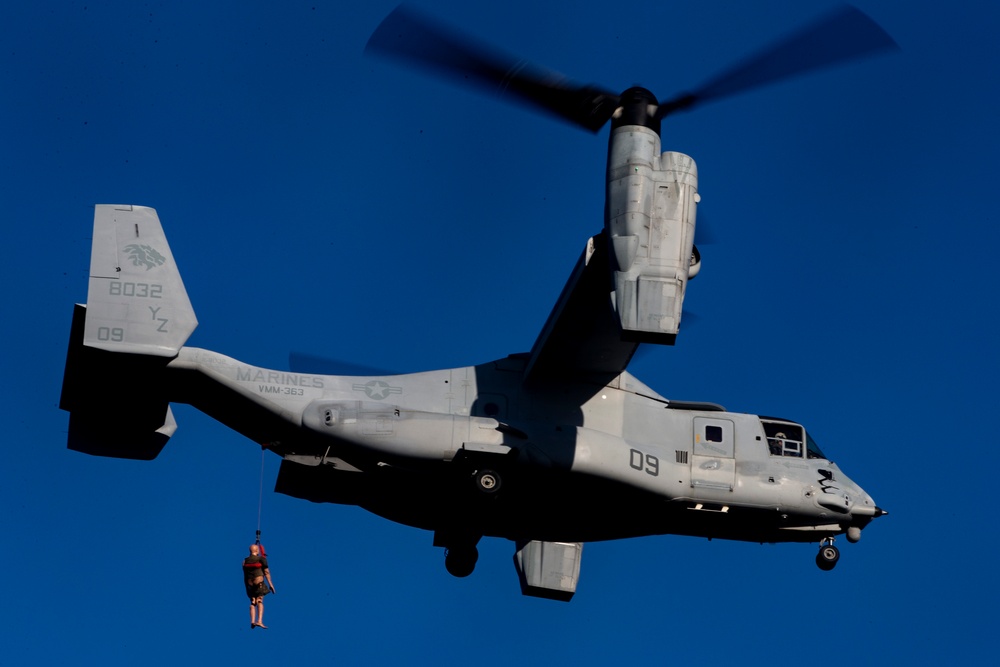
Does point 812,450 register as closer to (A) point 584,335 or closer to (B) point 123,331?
(A) point 584,335

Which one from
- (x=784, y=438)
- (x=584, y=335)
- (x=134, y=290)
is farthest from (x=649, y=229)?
(x=134, y=290)

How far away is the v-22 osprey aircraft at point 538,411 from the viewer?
24.2m

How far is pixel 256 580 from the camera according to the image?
2584 centimetres

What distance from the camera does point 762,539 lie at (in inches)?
1106

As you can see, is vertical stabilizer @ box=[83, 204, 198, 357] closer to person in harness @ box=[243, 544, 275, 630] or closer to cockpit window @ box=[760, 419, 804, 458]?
person in harness @ box=[243, 544, 275, 630]

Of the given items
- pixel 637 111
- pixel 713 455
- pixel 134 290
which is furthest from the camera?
pixel 713 455

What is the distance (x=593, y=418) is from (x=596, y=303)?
7.84ft

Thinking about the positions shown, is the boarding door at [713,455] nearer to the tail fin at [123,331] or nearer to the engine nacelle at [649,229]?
the engine nacelle at [649,229]

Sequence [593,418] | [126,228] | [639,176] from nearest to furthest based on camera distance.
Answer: [639,176] < [126,228] < [593,418]

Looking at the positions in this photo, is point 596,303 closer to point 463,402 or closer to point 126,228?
point 463,402

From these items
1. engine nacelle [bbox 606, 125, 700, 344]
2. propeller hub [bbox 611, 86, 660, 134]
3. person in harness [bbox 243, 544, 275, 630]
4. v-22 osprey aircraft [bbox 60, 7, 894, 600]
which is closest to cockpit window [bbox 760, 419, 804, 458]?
v-22 osprey aircraft [bbox 60, 7, 894, 600]

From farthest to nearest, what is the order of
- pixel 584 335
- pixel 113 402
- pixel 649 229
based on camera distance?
1. pixel 584 335
2. pixel 113 402
3. pixel 649 229

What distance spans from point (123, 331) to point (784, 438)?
11.3 meters

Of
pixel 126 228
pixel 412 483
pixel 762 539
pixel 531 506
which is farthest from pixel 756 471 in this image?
pixel 126 228
